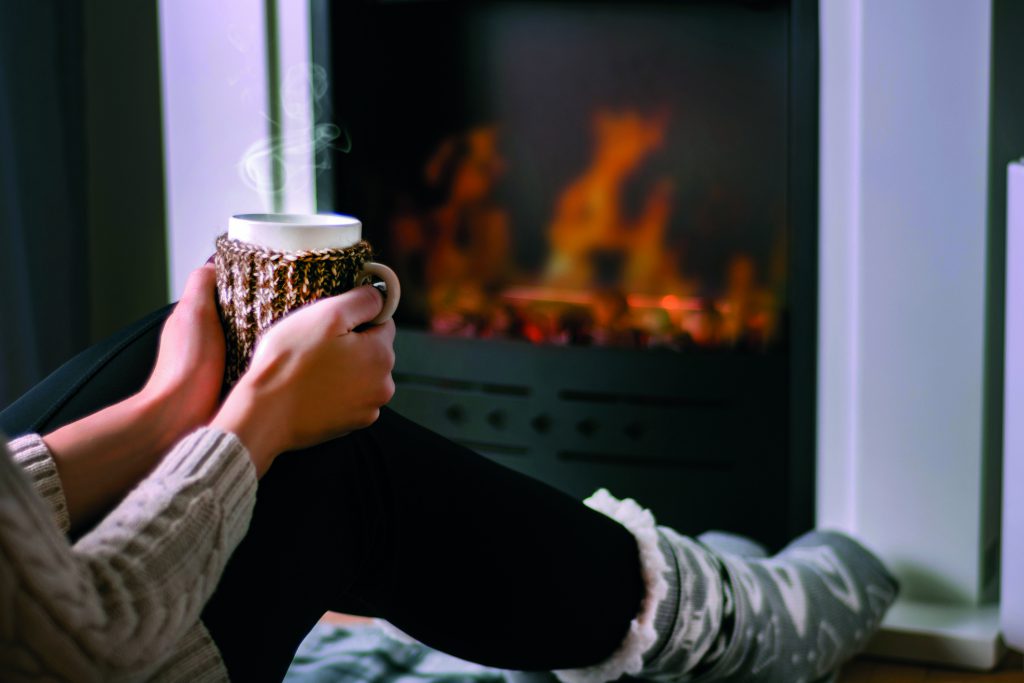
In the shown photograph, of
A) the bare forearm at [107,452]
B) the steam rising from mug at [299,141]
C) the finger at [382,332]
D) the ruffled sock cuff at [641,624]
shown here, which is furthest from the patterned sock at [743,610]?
the steam rising from mug at [299,141]

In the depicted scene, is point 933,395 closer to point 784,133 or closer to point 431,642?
point 784,133

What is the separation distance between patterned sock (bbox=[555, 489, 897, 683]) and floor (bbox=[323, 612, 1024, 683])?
10cm

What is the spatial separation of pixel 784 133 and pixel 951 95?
1.02ft

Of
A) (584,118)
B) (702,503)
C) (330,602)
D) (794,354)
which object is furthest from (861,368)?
(330,602)

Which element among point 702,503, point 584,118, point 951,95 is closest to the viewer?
point 951,95

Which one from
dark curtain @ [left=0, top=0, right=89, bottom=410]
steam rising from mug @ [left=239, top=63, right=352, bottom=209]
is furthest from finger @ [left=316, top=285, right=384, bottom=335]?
dark curtain @ [left=0, top=0, right=89, bottom=410]

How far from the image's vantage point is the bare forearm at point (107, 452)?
2.68 ft

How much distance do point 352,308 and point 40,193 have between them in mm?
1352

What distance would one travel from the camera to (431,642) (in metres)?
0.93

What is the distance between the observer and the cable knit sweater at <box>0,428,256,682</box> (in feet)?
1.88

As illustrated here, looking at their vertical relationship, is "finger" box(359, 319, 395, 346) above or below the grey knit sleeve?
above

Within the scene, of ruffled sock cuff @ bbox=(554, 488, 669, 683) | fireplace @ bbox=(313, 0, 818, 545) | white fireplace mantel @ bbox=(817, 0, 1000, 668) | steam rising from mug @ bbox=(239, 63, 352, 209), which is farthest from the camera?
steam rising from mug @ bbox=(239, 63, 352, 209)

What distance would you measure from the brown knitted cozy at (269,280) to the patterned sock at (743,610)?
0.42 metres

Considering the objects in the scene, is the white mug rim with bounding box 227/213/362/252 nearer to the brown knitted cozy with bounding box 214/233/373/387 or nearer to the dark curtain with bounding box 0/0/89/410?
Answer: the brown knitted cozy with bounding box 214/233/373/387
